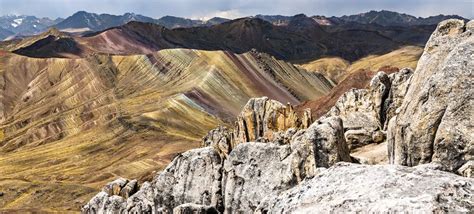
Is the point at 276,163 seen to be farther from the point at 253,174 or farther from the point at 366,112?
the point at 366,112

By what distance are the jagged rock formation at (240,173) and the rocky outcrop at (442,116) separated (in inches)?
167

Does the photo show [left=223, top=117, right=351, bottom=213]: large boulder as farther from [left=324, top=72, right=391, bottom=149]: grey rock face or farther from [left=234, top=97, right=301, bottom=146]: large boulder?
[left=234, top=97, right=301, bottom=146]: large boulder

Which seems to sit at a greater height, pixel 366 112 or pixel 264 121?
pixel 264 121

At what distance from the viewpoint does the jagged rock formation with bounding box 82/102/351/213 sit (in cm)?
3231

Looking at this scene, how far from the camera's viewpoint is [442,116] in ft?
89.0

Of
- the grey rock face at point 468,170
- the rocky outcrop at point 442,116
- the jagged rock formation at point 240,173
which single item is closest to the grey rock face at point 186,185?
the jagged rock formation at point 240,173

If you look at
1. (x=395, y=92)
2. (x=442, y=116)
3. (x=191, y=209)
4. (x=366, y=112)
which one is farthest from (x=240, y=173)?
(x=395, y=92)

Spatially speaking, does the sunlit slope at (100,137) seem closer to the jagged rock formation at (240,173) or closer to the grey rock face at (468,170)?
the jagged rock formation at (240,173)

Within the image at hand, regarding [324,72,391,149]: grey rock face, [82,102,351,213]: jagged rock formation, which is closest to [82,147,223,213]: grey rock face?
[82,102,351,213]: jagged rock formation

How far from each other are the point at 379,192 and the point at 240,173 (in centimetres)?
1881

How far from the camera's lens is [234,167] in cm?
3778

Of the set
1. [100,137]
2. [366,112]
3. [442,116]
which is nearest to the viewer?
[442,116]

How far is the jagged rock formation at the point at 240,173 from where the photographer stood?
1272 inches

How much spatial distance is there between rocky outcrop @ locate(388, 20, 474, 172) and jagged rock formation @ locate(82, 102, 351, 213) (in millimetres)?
4253
